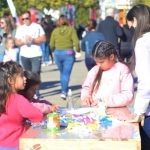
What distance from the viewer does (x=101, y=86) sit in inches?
229

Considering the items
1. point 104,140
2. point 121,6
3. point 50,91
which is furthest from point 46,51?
point 104,140

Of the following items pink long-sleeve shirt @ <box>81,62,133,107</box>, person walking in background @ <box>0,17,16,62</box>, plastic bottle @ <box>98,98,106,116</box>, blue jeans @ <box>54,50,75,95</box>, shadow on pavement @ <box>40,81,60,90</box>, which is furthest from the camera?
shadow on pavement @ <box>40,81,60,90</box>

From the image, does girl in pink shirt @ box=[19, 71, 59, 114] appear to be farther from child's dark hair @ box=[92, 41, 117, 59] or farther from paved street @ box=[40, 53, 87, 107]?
paved street @ box=[40, 53, 87, 107]

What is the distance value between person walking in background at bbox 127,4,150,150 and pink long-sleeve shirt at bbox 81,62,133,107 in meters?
0.48

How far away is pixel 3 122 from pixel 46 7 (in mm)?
43056

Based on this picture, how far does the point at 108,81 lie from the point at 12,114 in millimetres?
1362

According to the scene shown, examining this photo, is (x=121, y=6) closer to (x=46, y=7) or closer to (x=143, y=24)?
(x=143, y=24)

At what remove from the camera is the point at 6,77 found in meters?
4.88

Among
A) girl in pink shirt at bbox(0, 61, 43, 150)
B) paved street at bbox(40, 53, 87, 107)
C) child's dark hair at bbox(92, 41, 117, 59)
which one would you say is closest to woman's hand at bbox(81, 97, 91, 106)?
child's dark hair at bbox(92, 41, 117, 59)

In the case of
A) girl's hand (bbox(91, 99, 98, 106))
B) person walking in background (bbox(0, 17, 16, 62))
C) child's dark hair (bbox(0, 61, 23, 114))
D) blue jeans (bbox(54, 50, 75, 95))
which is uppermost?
child's dark hair (bbox(0, 61, 23, 114))

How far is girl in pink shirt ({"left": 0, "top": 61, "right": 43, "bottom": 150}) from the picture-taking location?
187 inches

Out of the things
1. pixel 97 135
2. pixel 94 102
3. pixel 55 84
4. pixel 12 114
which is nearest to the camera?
pixel 97 135

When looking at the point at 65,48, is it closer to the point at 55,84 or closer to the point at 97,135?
the point at 55,84

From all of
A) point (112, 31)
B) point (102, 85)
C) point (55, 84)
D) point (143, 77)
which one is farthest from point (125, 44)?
point (143, 77)
